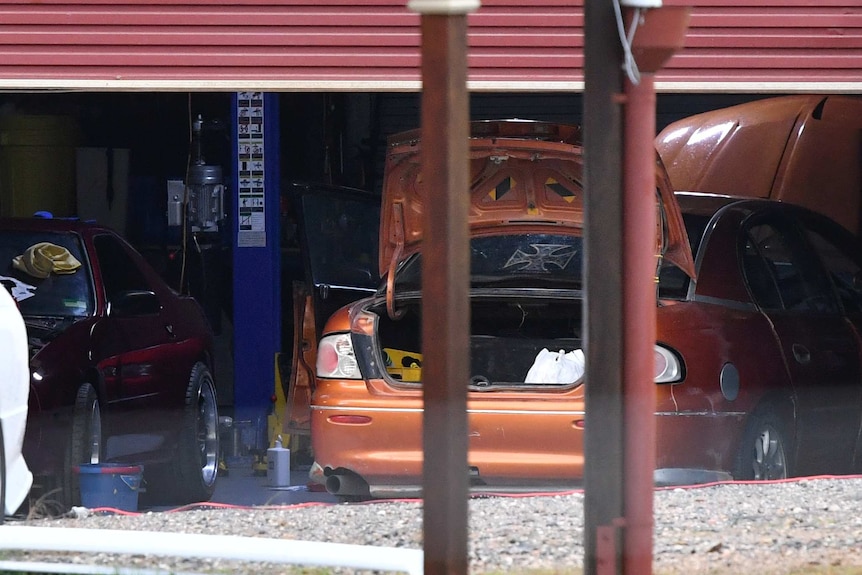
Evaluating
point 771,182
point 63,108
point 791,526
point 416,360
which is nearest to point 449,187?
point 791,526

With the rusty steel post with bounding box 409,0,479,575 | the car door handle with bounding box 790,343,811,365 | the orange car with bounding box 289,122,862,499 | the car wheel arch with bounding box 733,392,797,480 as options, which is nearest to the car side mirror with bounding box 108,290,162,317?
the orange car with bounding box 289,122,862,499

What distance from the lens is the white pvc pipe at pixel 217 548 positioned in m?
4.74

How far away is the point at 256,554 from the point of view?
191 inches

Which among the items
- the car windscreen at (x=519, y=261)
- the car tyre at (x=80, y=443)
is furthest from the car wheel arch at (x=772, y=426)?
the car tyre at (x=80, y=443)

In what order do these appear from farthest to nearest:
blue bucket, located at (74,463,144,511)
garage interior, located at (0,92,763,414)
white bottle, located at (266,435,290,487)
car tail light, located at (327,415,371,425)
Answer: garage interior, located at (0,92,763,414) < white bottle, located at (266,435,290,487) < blue bucket, located at (74,463,144,511) < car tail light, located at (327,415,371,425)

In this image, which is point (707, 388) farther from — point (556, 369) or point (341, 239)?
point (341, 239)

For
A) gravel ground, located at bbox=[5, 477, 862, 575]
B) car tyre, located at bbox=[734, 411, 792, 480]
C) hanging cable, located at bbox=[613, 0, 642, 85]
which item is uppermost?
hanging cable, located at bbox=[613, 0, 642, 85]

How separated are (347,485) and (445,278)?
127 inches

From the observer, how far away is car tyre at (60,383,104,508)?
6609 mm

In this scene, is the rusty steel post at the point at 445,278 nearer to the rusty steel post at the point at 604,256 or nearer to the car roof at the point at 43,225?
the rusty steel post at the point at 604,256

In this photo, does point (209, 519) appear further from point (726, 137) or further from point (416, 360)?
point (726, 137)

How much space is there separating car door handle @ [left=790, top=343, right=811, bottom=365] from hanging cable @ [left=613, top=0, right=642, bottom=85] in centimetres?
322

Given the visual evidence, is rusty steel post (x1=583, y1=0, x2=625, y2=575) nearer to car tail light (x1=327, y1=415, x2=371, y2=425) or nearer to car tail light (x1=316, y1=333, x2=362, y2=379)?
car tail light (x1=327, y1=415, x2=371, y2=425)

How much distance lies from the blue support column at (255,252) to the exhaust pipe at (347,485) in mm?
3429
